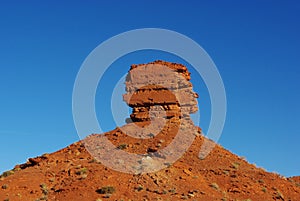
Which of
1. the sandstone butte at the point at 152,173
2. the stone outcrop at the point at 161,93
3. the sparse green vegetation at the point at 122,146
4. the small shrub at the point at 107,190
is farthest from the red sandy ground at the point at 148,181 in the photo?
the stone outcrop at the point at 161,93

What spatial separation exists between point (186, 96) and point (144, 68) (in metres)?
4.83

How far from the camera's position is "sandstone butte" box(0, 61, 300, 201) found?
35.9m

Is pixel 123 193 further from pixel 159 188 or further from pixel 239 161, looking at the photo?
pixel 239 161

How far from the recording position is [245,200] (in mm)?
35938

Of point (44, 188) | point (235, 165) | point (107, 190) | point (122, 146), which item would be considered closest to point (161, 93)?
point (122, 146)

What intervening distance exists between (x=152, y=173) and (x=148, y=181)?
1.00m

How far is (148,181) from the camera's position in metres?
36.6

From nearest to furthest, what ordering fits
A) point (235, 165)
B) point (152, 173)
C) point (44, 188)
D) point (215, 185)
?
1. point (44, 188)
2. point (152, 173)
3. point (215, 185)
4. point (235, 165)

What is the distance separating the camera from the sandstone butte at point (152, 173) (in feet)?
118

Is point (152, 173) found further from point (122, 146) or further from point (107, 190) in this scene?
point (122, 146)

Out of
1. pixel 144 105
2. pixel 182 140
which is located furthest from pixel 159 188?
pixel 144 105

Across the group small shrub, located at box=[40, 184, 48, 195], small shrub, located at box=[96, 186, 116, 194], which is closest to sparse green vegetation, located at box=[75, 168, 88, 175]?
small shrub, located at box=[40, 184, 48, 195]

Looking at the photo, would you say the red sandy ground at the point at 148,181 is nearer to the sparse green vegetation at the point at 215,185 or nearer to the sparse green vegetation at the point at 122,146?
the sparse green vegetation at the point at 215,185

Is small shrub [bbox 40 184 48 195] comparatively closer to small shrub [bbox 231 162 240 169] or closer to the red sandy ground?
the red sandy ground
